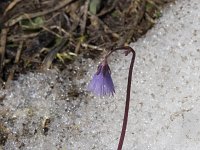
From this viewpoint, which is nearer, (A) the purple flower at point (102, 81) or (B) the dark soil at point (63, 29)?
(A) the purple flower at point (102, 81)

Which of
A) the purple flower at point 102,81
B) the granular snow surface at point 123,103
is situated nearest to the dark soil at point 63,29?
the granular snow surface at point 123,103

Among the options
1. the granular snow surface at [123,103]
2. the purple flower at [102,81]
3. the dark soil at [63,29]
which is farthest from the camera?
the dark soil at [63,29]

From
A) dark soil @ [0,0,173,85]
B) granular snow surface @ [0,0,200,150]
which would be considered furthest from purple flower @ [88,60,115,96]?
dark soil @ [0,0,173,85]

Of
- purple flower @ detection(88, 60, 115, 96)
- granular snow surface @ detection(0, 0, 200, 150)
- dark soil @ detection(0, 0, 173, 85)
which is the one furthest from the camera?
dark soil @ detection(0, 0, 173, 85)

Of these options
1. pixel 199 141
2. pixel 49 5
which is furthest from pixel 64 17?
pixel 199 141

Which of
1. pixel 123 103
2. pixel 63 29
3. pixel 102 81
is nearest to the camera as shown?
pixel 102 81

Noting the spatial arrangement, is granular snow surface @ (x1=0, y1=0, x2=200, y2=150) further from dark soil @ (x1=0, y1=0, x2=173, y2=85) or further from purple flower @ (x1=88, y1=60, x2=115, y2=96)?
purple flower @ (x1=88, y1=60, x2=115, y2=96)

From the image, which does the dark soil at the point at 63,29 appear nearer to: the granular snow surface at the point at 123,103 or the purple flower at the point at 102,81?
the granular snow surface at the point at 123,103

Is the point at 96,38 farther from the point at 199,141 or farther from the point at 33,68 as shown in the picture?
the point at 199,141

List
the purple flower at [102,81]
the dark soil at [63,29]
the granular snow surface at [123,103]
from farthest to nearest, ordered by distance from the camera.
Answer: the dark soil at [63,29], the granular snow surface at [123,103], the purple flower at [102,81]

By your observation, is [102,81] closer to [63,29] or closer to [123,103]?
[123,103]

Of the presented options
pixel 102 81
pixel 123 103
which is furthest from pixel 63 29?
pixel 102 81
